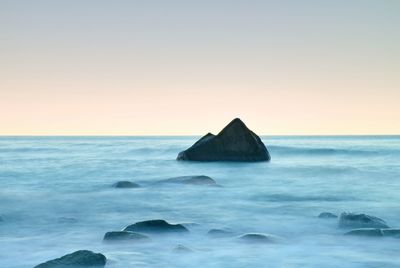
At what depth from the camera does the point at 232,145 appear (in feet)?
78.0

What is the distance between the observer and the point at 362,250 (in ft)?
27.5

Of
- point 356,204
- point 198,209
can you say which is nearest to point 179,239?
point 198,209

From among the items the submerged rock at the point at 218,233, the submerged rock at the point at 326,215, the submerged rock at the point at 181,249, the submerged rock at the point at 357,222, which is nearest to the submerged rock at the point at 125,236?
the submerged rock at the point at 181,249

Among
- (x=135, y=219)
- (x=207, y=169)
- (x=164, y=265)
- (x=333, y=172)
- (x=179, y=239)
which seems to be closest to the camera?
(x=164, y=265)

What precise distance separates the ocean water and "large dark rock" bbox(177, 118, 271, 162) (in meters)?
0.61

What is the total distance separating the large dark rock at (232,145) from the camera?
23.2 metres

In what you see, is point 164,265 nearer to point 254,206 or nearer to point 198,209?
point 198,209

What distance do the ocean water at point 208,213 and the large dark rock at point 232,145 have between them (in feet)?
2.00

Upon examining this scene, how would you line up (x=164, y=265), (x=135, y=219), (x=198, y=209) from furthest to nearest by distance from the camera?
(x=198, y=209) < (x=135, y=219) < (x=164, y=265)

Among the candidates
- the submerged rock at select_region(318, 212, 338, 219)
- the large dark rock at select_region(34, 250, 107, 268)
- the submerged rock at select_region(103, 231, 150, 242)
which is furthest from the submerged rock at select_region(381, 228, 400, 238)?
the large dark rock at select_region(34, 250, 107, 268)

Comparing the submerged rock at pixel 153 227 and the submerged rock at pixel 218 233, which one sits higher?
the submerged rock at pixel 153 227

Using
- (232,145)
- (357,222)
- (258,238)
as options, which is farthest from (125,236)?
(232,145)

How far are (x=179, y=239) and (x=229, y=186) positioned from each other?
9187 millimetres

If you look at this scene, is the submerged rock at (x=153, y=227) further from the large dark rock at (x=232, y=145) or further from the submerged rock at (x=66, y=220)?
the large dark rock at (x=232, y=145)
